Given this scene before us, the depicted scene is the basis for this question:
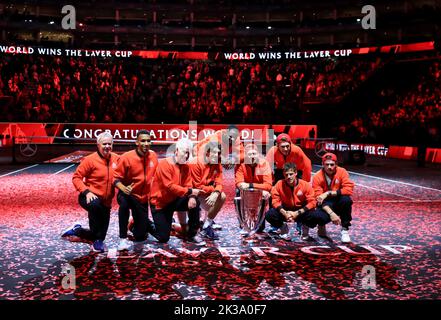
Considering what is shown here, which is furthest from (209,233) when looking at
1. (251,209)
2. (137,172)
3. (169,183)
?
(137,172)

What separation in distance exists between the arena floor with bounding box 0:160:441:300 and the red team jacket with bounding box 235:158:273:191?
2.89 ft

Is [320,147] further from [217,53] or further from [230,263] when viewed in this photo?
[230,263]

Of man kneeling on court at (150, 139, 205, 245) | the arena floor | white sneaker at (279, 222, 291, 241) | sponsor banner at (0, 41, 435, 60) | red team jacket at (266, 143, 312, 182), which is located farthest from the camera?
sponsor banner at (0, 41, 435, 60)

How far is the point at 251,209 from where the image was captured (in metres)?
8.29

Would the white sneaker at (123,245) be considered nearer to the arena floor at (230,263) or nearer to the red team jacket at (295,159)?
the arena floor at (230,263)

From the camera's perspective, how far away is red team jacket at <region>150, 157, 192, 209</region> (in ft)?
25.1

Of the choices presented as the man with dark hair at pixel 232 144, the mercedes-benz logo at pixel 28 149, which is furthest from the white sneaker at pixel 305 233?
the mercedes-benz logo at pixel 28 149

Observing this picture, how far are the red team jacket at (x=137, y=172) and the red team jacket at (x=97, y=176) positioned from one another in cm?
12

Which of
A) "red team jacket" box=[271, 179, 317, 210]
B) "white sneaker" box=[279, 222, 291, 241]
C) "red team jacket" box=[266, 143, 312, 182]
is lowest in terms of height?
"white sneaker" box=[279, 222, 291, 241]

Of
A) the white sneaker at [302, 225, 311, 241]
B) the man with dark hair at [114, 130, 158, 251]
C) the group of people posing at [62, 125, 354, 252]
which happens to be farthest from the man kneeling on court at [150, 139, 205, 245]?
the white sneaker at [302, 225, 311, 241]

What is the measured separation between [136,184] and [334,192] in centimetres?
283

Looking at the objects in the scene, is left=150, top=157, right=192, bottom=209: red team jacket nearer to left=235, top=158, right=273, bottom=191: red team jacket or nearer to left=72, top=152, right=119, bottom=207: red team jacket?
left=72, top=152, right=119, bottom=207: red team jacket
